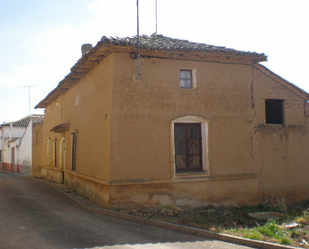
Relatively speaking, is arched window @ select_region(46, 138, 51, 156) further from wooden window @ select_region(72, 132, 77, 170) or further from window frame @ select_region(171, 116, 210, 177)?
window frame @ select_region(171, 116, 210, 177)

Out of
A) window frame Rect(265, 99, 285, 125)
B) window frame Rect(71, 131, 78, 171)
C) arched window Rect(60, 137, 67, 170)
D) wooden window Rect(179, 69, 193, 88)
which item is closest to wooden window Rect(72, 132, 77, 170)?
window frame Rect(71, 131, 78, 171)

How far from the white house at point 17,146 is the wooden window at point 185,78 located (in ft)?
60.6

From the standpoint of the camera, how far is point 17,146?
29.3m

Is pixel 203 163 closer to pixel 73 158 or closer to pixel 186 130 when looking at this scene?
pixel 186 130

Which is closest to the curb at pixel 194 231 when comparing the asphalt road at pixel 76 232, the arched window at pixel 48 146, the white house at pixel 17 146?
the asphalt road at pixel 76 232

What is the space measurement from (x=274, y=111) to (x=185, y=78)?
413cm

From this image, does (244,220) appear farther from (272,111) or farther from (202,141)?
(272,111)

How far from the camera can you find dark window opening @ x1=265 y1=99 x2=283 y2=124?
40.1 feet

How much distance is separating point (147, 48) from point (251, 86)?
417 centimetres

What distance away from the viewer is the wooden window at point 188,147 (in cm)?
1033

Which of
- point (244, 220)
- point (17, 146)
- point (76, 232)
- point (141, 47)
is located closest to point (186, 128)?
point (141, 47)

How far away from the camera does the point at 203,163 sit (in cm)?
1057

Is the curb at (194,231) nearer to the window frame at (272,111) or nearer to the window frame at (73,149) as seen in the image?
the window frame at (73,149)

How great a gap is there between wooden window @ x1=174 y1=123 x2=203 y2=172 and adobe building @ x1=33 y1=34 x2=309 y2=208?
3cm
